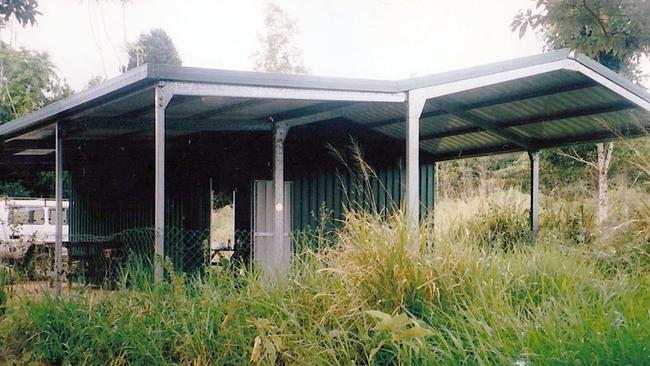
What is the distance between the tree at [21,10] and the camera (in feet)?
24.5

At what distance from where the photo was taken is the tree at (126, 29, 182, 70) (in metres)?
31.0

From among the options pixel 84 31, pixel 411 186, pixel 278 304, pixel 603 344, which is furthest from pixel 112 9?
pixel 603 344

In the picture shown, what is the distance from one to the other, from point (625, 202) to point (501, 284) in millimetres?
3720

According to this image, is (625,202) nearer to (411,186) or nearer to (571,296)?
(411,186)

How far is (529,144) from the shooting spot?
11305 mm

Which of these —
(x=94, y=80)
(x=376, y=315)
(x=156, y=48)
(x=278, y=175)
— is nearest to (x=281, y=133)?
(x=278, y=175)

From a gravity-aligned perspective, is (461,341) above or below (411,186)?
below

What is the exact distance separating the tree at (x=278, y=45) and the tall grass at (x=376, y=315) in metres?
27.7

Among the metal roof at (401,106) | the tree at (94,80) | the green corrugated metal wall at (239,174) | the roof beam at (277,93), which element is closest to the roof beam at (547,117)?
the metal roof at (401,106)

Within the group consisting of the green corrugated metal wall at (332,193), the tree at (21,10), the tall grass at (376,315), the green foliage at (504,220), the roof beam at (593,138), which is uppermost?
the tree at (21,10)

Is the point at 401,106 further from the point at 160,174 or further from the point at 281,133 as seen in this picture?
the point at 160,174

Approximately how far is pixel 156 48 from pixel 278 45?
5978 millimetres

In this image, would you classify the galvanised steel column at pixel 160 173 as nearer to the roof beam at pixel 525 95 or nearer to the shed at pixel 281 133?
the shed at pixel 281 133

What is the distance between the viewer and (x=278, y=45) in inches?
1281
